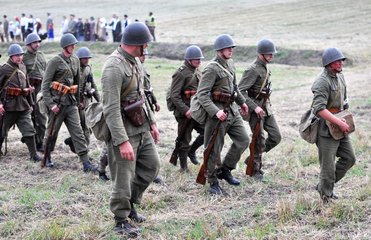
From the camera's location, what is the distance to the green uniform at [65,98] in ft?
32.2

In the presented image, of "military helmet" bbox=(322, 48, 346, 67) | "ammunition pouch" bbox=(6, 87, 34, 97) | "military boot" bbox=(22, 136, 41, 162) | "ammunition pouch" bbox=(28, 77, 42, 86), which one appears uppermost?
"military helmet" bbox=(322, 48, 346, 67)

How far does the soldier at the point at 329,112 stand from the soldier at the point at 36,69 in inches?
232

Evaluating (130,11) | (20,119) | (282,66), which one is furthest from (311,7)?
(20,119)

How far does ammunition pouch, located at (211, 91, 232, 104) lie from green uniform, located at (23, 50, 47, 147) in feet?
14.2

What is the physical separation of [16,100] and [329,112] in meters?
5.71

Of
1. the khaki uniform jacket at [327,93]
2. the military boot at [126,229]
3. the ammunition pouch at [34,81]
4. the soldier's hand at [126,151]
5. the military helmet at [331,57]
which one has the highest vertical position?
the military helmet at [331,57]

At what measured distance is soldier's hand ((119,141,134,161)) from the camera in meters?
6.01

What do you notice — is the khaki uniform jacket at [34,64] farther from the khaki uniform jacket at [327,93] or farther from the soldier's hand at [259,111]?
the khaki uniform jacket at [327,93]

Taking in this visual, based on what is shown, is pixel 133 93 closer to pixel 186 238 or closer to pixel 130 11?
pixel 186 238

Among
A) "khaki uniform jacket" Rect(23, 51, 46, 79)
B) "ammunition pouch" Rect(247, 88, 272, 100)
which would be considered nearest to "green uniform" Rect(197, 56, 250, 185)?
"ammunition pouch" Rect(247, 88, 272, 100)

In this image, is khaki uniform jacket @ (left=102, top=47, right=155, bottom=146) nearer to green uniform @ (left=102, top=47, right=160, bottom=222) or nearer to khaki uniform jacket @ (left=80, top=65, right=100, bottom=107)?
green uniform @ (left=102, top=47, right=160, bottom=222)

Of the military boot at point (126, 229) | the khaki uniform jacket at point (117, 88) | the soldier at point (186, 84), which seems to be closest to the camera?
the khaki uniform jacket at point (117, 88)

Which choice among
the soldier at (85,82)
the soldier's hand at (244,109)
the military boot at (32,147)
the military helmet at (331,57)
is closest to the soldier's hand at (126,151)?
the military helmet at (331,57)

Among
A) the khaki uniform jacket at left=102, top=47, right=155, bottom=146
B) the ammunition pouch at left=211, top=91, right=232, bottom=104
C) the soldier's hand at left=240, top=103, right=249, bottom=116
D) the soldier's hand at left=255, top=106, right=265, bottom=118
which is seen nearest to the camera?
the khaki uniform jacket at left=102, top=47, right=155, bottom=146
